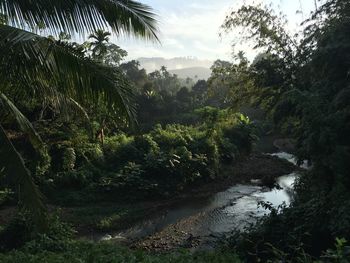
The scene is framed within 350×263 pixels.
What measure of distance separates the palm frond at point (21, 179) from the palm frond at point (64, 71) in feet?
2.75

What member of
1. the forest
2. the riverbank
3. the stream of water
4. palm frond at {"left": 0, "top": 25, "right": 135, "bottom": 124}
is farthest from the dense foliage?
the riverbank

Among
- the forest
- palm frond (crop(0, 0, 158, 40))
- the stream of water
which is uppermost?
palm frond (crop(0, 0, 158, 40))

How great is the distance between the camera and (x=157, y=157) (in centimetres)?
1648

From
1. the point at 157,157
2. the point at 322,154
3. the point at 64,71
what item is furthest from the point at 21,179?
the point at 157,157

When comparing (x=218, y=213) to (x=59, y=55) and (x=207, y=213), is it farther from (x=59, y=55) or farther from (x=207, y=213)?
(x=59, y=55)

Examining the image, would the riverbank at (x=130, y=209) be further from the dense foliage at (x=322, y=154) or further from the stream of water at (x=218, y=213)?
the dense foliage at (x=322, y=154)

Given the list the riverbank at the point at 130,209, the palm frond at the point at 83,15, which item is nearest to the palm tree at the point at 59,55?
the palm frond at the point at 83,15

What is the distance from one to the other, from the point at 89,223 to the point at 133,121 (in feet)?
24.2

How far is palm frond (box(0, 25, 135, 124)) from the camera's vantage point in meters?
5.01

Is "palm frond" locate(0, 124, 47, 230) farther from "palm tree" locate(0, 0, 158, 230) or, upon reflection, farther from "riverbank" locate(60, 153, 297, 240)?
"riverbank" locate(60, 153, 297, 240)

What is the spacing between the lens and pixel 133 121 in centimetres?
541

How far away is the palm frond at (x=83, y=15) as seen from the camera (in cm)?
509

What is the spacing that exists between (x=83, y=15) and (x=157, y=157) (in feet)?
37.7

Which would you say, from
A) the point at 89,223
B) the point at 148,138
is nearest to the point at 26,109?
the point at 148,138
